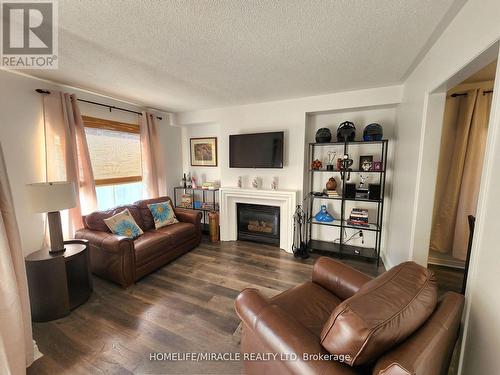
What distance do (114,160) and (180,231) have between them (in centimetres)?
152

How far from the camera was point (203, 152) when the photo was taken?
4.28m

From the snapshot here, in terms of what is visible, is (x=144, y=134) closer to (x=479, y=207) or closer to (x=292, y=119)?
(x=292, y=119)

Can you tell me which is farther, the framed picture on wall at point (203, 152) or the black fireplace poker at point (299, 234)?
the framed picture on wall at point (203, 152)

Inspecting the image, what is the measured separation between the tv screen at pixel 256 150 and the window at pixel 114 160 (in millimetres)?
1633

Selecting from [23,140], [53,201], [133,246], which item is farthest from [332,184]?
[23,140]

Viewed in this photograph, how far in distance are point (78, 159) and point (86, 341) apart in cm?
210

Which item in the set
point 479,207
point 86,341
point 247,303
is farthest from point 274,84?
point 86,341

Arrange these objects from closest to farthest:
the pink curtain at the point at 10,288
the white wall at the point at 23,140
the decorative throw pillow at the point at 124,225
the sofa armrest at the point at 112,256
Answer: the pink curtain at the point at 10,288 < the white wall at the point at 23,140 < the sofa armrest at the point at 112,256 < the decorative throw pillow at the point at 124,225

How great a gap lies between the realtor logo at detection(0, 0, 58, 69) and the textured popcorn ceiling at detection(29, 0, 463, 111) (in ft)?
0.25

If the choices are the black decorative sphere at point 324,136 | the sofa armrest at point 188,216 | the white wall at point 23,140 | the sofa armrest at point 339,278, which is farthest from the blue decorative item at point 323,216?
the white wall at point 23,140

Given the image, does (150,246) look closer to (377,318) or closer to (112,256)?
(112,256)

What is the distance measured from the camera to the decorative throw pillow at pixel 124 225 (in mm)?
2617

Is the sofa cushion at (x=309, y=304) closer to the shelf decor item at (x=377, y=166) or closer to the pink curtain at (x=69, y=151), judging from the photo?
the shelf decor item at (x=377, y=166)

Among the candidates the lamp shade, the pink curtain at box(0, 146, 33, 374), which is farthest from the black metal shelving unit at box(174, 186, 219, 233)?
the pink curtain at box(0, 146, 33, 374)
